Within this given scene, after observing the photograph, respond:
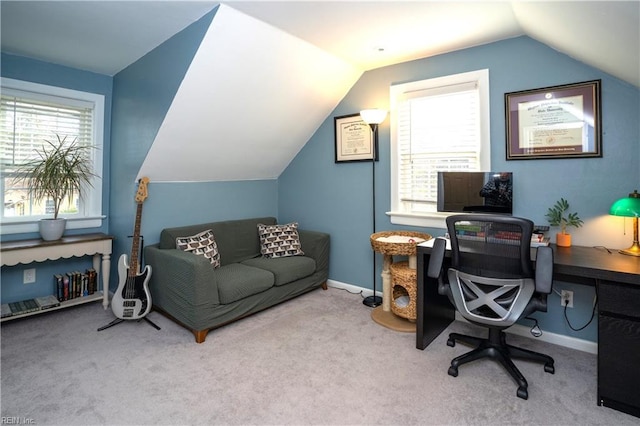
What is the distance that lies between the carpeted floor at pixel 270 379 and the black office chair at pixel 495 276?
13 cm

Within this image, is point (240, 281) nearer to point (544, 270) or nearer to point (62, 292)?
point (62, 292)

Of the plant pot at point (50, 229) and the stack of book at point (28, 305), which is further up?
the plant pot at point (50, 229)

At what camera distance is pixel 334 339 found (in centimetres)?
261

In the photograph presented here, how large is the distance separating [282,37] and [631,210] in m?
2.58

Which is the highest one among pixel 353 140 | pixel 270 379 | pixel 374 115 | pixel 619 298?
pixel 374 115

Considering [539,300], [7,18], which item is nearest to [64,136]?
[7,18]

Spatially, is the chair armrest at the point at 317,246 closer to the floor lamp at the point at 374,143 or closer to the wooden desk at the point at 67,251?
the floor lamp at the point at 374,143

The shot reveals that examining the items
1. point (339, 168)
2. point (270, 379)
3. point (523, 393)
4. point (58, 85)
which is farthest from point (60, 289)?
point (523, 393)

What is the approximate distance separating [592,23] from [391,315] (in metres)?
2.37

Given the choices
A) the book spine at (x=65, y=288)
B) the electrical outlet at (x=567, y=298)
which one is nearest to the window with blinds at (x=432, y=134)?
the electrical outlet at (x=567, y=298)

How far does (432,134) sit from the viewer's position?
3.10 metres

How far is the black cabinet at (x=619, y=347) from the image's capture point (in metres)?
1.74

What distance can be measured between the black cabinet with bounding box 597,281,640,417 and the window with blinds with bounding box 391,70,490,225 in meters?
1.29

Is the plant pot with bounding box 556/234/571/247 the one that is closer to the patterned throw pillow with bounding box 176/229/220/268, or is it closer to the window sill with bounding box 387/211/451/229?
the window sill with bounding box 387/211/451/229
